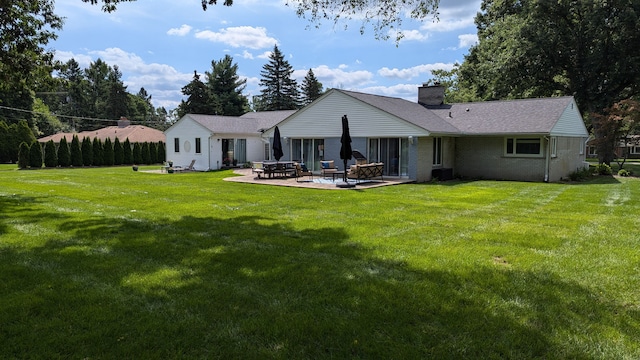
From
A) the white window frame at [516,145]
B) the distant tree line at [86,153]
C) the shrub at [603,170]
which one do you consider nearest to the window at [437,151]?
the white window frame at [516,145]

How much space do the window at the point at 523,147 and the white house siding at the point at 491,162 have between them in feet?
0.72

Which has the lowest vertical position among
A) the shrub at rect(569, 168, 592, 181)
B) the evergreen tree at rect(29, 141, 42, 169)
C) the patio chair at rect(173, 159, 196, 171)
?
the shrub at rect(569, 168, 592, 181)

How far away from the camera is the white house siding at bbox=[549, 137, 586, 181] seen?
63.3ft

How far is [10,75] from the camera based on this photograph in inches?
548

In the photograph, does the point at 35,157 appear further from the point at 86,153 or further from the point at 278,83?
the point at 278,83

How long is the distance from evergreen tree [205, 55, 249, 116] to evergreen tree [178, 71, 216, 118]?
1.14 metres

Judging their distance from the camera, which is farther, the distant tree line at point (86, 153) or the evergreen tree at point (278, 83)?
the evergreen tree at point (278, 83)

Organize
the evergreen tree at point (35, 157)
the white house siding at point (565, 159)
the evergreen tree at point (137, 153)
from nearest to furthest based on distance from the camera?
the white house siding at point (565, 159) < the evergreen tree at point (35, 157) < the evergreen tree at point (137, 153)

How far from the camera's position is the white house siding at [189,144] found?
26750 mm

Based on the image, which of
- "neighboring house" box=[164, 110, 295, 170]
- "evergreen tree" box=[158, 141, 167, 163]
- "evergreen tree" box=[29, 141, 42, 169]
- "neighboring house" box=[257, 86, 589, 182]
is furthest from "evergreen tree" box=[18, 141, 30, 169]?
"neighboring house" box=[257, 86, 589, 182]

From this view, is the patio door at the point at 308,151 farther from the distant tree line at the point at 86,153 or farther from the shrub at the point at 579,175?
the distant tree line at the point at 86,153

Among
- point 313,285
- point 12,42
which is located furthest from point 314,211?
point 12,42

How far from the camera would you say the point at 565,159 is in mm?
20812

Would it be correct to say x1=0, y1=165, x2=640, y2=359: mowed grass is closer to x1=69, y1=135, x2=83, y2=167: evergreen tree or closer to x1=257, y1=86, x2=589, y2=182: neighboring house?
x1=257, y1=86, x2=589, y2=182: neighboring house
